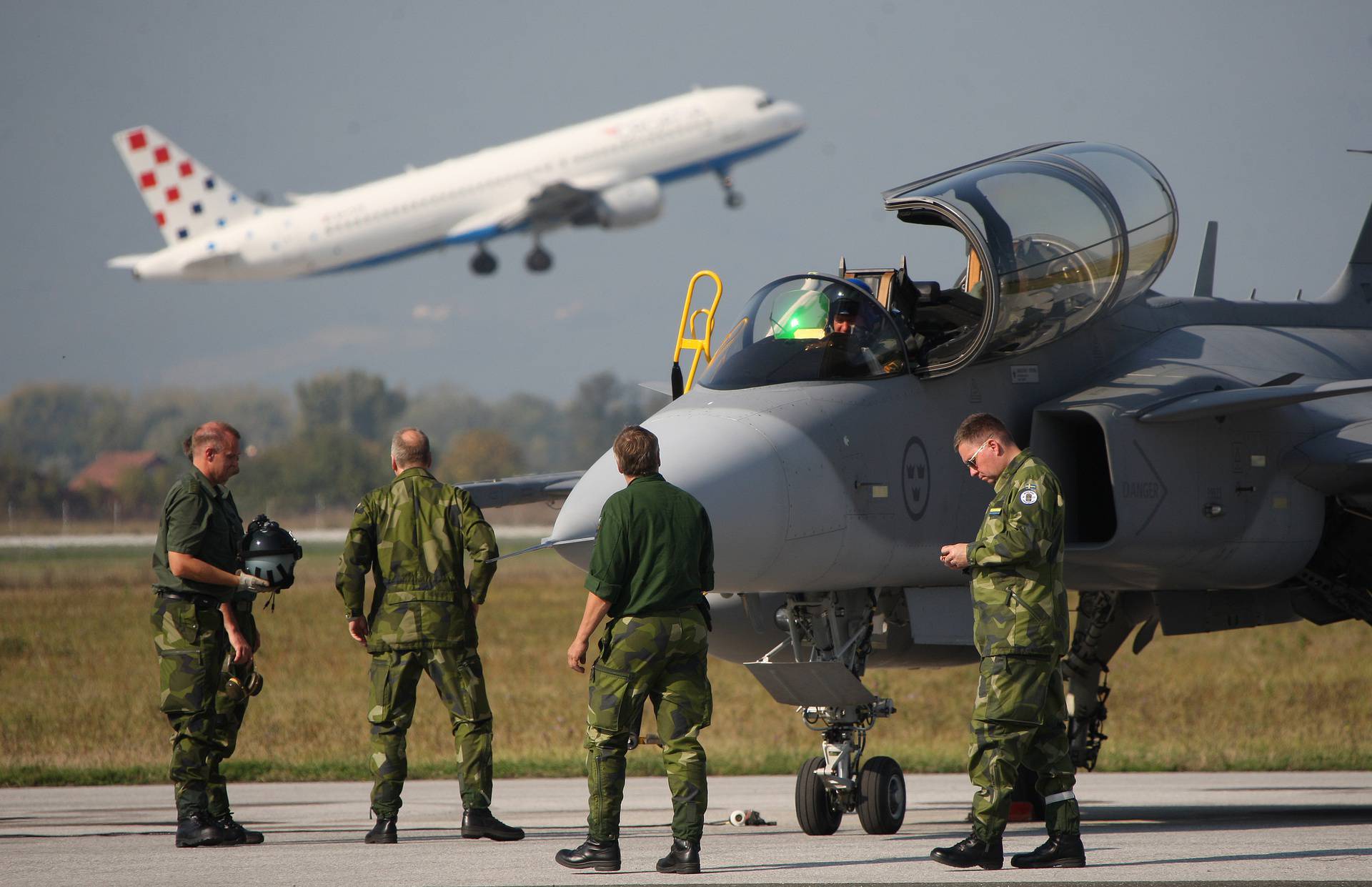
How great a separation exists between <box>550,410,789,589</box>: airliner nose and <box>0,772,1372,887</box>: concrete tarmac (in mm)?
1393

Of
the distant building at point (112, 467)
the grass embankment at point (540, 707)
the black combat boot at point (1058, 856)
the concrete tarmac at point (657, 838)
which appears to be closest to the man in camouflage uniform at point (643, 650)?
the concrete tarmac at point (657, 838)

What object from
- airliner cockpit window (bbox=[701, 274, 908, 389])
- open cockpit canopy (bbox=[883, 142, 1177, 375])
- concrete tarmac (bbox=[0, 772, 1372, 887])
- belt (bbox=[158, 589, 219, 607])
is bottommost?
concrete tarmac (bbox=[0, 772, 1372, 887])

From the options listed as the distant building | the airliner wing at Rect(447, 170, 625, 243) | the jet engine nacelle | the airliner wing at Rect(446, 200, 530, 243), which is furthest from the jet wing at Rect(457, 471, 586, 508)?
the airliner wing at Rect(446, 200, 530, 243)

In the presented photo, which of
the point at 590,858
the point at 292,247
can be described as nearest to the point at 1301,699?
the point at 590,858

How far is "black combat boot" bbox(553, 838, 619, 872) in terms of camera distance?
278 inches

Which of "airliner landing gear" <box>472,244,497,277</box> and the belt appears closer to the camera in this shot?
the belt

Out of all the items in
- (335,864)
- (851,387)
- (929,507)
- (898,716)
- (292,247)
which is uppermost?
(292,247)

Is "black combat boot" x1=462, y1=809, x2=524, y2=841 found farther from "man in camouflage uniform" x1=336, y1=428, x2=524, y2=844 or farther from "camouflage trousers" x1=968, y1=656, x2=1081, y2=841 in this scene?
"camouflage trousers" x1=968, y1=656, x2=1081, y2=841

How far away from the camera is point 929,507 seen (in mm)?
9070

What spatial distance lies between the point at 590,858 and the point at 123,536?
46710 millimetres

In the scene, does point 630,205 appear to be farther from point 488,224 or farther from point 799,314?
point 799,314

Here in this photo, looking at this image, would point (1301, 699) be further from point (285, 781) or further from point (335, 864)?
point (335, 864)

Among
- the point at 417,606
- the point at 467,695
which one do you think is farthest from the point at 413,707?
the point at 417,606

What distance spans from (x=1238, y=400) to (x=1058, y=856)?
10.5 ft
